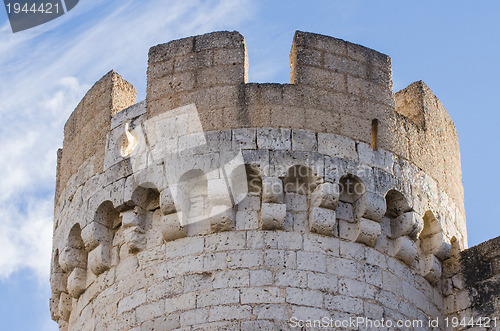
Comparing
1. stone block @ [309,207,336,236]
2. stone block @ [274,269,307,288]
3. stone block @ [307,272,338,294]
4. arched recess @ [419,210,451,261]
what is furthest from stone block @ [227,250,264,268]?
arched recess @ [419,210,451,261]

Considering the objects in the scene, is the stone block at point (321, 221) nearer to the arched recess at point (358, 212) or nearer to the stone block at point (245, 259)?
the arched recess at point (358, 212)

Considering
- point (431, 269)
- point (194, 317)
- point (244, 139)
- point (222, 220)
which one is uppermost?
point (244, 139)

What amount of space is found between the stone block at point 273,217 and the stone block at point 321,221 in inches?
10.3

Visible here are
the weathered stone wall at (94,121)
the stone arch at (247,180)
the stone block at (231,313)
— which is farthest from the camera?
the weathered stone wall at (94,121)

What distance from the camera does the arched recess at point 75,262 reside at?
1028 cm

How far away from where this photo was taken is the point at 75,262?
10.3 m

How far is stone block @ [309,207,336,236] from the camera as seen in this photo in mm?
9484

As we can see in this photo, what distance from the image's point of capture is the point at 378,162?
1009 cm

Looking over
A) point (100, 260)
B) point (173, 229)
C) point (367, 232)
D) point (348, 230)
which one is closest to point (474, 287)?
point (367, 232)

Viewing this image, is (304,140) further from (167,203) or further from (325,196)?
(167,203)

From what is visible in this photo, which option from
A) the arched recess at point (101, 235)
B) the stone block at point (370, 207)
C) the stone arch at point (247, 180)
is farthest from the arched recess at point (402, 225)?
the arched recess at point (101, 235)

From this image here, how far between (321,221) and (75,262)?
2413 mm

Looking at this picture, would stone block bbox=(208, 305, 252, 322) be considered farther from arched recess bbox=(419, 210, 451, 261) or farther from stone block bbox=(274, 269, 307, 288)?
arched recess bbox=(419, 210, 451, 261)

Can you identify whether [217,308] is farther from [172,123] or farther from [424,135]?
[424,135]
